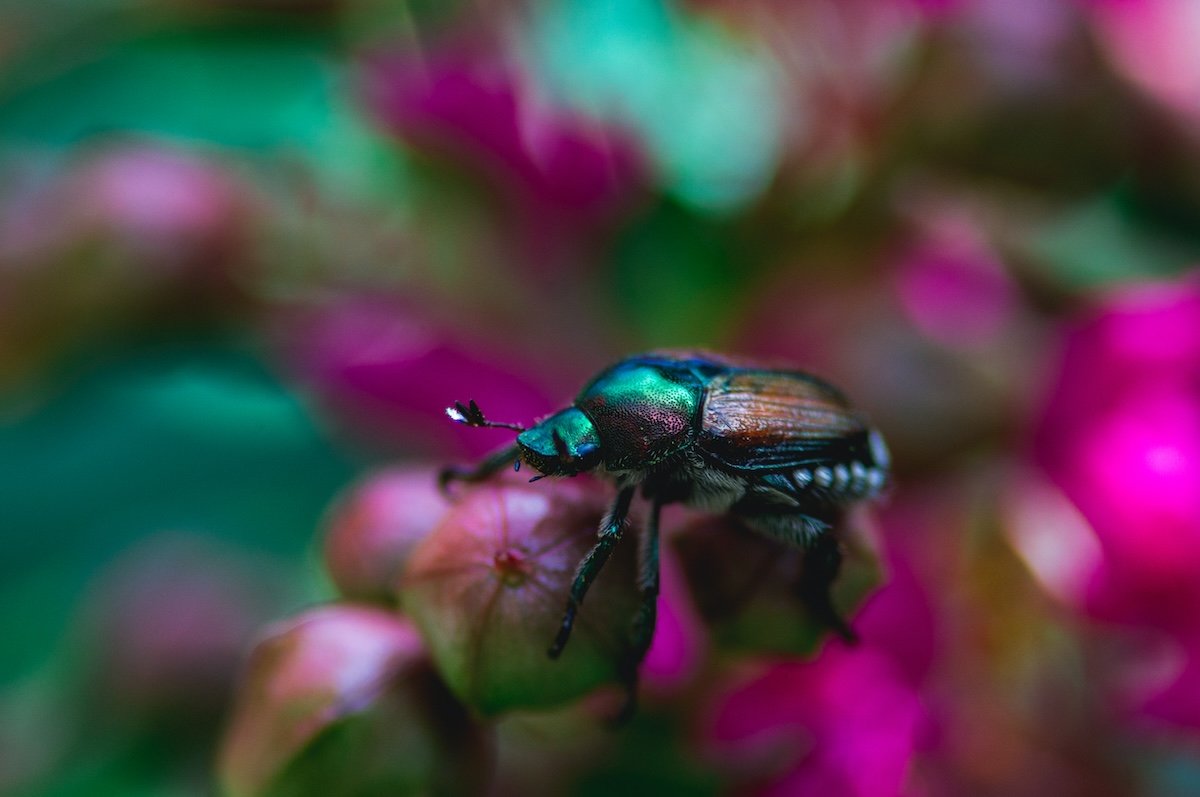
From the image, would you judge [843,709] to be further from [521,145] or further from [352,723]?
[521,145]

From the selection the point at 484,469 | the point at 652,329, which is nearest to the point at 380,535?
the point at 484,469

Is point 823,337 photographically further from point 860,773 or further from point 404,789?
point 404,789

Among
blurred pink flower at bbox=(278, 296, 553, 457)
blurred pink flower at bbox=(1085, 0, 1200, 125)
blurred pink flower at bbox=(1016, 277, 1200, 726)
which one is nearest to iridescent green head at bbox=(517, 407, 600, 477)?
blurred pink flower at bbox=(278, 296, 553, 457)

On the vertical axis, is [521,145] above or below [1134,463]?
above

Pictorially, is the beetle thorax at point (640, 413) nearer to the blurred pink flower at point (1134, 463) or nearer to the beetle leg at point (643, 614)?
the beetle leg at point (643, 614)

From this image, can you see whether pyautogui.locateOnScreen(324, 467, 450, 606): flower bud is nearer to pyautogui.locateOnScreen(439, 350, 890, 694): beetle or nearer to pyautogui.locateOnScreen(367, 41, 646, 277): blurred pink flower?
pyautogui.locateOnScreen(439, 350, 890, 694): beetle

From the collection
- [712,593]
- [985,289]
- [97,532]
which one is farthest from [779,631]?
[97,532]
